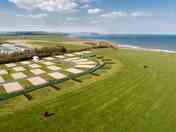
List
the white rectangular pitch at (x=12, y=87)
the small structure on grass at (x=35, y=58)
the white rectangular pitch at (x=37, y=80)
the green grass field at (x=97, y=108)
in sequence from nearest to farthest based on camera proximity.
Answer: the green grass field at (x=97, y=108)
the white rectangular pitch at (x=12, y=87)
the white rectangular pitch at (x=37, y=80)
the small structure on grass at (x=35, y=58)

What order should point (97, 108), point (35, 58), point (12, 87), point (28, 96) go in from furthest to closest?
1. point (35, 58)
2. point (12, 87)
3. point (28, 96)
4. point (97, 108)

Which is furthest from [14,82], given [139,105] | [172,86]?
[172,86]

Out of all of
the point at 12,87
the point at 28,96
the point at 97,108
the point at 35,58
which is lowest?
the point at 97,108

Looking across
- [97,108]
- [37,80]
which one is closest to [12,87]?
[37,80]

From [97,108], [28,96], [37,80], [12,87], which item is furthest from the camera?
[37,80]

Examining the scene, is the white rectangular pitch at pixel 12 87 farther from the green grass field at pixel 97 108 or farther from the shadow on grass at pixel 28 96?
A: the green grass field at pixel 97 108

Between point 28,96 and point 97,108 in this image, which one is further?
point 28,96

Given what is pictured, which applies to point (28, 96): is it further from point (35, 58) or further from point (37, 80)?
point (35, 58)

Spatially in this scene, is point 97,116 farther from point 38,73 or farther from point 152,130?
point 38,73

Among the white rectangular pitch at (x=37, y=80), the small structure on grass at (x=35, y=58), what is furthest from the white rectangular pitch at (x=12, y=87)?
the small structure on grass at (x=35, y=58)
